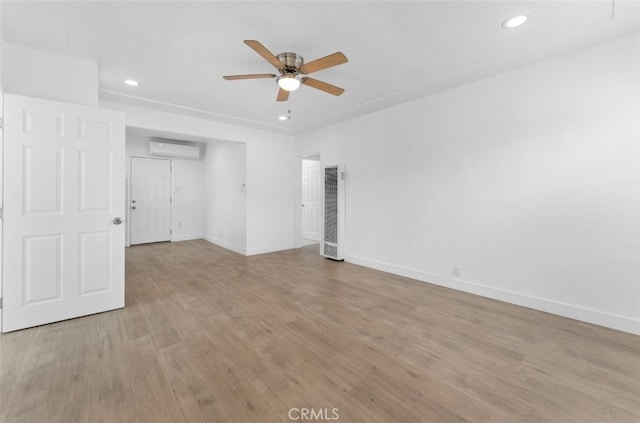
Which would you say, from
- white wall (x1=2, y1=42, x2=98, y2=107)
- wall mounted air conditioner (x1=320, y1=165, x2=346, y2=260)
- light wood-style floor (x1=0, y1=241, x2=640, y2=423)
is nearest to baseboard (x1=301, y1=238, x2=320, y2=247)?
wall mounted air conditioner (x1=320, y1=165, x2=346, y2=260)

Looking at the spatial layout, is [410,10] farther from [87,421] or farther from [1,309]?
[1,309]

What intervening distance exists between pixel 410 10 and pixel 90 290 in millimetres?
4139

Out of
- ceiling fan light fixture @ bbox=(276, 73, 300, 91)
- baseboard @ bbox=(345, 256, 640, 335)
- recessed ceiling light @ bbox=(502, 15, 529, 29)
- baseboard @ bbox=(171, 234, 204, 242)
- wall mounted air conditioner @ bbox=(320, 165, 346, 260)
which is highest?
recessed ceiling light @ bbox=(502, 15, 529, 29)

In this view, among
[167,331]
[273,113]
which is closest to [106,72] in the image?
[273,113]

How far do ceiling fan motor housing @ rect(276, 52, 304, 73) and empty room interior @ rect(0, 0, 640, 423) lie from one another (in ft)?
0.25

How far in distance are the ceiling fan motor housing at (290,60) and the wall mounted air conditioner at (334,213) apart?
258 cm

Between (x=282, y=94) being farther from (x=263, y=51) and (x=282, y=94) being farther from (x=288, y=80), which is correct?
(x=263, y=51)

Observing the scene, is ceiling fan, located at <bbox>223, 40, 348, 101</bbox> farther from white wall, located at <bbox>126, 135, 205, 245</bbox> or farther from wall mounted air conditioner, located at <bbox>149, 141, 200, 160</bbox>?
white wall, located at <bbox>126, 135, 205, 245</bbox>

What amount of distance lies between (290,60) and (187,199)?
233 inches

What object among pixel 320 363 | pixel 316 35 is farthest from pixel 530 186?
pixel 320 363

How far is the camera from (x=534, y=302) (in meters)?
2.85

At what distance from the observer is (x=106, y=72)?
3.02 m

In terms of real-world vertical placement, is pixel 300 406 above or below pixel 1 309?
below

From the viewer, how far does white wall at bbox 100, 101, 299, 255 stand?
5.04m
